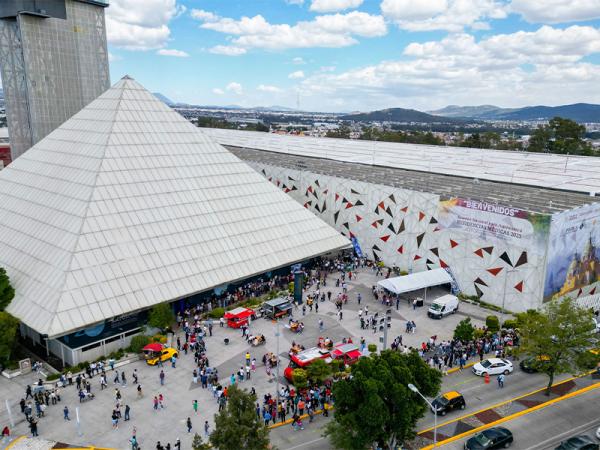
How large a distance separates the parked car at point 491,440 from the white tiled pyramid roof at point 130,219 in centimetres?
2187

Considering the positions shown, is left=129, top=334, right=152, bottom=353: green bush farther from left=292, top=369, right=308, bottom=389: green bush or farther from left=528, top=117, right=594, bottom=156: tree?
left=528, top=117, right=594, bottom=156: tree

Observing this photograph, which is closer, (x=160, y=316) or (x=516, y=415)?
(x=516, y=415)

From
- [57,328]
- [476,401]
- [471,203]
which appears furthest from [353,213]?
[57,328]

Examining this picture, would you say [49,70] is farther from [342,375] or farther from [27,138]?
[342,375]

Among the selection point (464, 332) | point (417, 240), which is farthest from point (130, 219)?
point (417, 240)

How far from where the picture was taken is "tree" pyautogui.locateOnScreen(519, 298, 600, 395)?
28.1 metres

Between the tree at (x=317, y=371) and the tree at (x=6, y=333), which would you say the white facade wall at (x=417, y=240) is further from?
the tree at (x=6, y=333)

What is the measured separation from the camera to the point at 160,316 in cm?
3475

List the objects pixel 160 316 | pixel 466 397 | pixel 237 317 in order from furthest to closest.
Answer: pixel 237 317, pixel 160 316, pixel 466 397

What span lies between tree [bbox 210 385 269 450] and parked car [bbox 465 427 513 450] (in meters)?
10.5

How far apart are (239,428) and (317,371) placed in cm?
921

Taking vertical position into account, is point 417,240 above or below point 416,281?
above

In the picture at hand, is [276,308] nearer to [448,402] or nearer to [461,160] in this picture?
[448,402]

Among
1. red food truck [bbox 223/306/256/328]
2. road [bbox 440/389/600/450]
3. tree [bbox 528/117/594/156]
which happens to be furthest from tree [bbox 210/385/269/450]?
tree [bbox 528/117/594/156]
